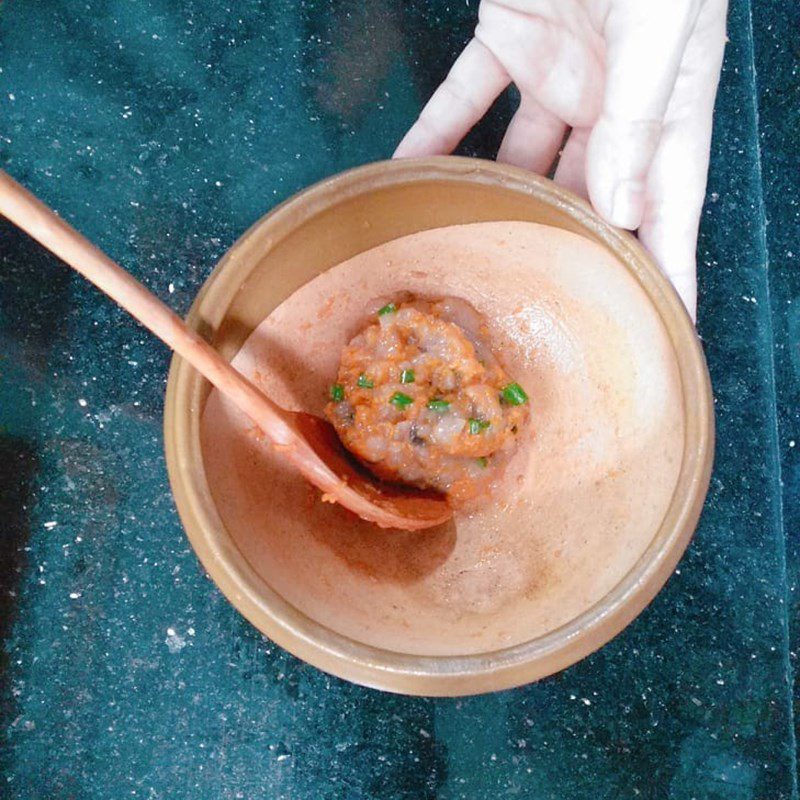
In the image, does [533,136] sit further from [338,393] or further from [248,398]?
→ [248,398]

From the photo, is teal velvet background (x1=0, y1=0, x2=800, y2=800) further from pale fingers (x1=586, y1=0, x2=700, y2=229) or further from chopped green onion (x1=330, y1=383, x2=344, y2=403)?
pale fingers (x1=586, y1=0, x2=700, y2=229)

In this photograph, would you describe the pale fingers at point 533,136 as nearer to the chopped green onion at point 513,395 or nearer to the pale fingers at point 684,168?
the pale fingers at point 684,168

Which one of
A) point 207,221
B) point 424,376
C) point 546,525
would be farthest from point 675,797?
point 207,221

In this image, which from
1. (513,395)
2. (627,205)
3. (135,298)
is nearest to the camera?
(135,298)

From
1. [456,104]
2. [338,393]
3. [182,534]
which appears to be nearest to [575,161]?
[456,104]

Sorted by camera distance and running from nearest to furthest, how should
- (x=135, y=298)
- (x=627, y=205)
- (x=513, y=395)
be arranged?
(x=135, y=298) → (x=627, y=205) → (x=513, y=395)

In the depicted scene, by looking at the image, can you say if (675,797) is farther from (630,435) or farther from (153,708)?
(153,708)

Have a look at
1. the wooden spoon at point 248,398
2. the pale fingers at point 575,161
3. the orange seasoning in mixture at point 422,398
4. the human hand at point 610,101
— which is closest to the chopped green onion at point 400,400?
the orange seasoning in mixture at point 422,398
